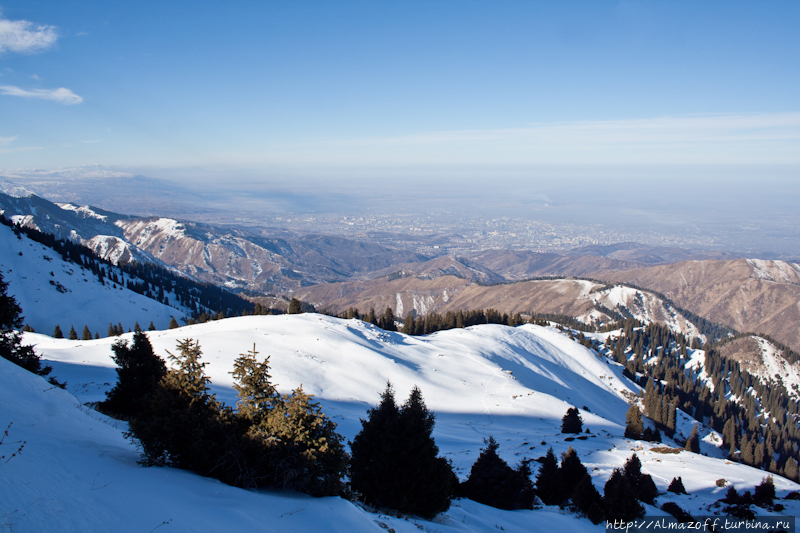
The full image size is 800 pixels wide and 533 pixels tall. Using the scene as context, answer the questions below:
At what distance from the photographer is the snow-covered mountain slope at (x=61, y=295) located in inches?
3777

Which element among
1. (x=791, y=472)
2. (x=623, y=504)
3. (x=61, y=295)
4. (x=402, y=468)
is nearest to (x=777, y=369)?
(x=791, y=472)

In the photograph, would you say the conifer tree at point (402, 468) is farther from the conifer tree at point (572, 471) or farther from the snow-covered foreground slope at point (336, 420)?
the conifer tree at point (572, 471)

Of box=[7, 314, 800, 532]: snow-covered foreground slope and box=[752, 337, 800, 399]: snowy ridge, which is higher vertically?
box=[7, 314, 800, 532]: snow-covered foreground slope

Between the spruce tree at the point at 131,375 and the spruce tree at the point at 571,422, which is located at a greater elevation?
the spruce tree at the point at 131,375

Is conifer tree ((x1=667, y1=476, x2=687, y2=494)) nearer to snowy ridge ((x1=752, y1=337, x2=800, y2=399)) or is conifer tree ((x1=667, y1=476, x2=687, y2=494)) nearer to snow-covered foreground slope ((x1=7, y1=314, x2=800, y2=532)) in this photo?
snow-covered foreground slope ((x1=7, y1=314, x2=800, y2=532))

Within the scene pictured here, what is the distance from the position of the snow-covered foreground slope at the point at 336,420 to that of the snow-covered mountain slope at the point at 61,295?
5963 centimetres

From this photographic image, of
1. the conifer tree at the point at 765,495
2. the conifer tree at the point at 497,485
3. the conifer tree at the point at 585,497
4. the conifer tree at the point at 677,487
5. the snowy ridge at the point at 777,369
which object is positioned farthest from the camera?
the snowy ridge at the point at 777,369

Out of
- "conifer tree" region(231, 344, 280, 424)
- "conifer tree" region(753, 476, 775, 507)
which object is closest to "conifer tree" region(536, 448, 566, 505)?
"conifer tree" region(753, 476, 775, 507)

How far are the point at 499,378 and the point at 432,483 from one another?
41327mm

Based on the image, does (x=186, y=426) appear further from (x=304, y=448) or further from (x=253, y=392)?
(x=304, y=448)

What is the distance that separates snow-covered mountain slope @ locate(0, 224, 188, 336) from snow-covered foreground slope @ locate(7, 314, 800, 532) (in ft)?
196

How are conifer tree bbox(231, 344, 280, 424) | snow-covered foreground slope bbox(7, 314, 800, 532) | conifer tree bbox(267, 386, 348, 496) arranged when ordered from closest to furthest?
snow-covered foreground slope bbox(7, 314, 800, 532) < conifer tree bbox(267, 386, 348, 496) < conifer tree bbox(231, 344, 280, 424)

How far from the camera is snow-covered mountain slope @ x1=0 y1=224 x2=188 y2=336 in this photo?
95938 millimetres

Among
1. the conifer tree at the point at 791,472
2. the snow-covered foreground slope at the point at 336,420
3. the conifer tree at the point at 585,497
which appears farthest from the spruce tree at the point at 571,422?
the conifer tree at the point at 791,472
